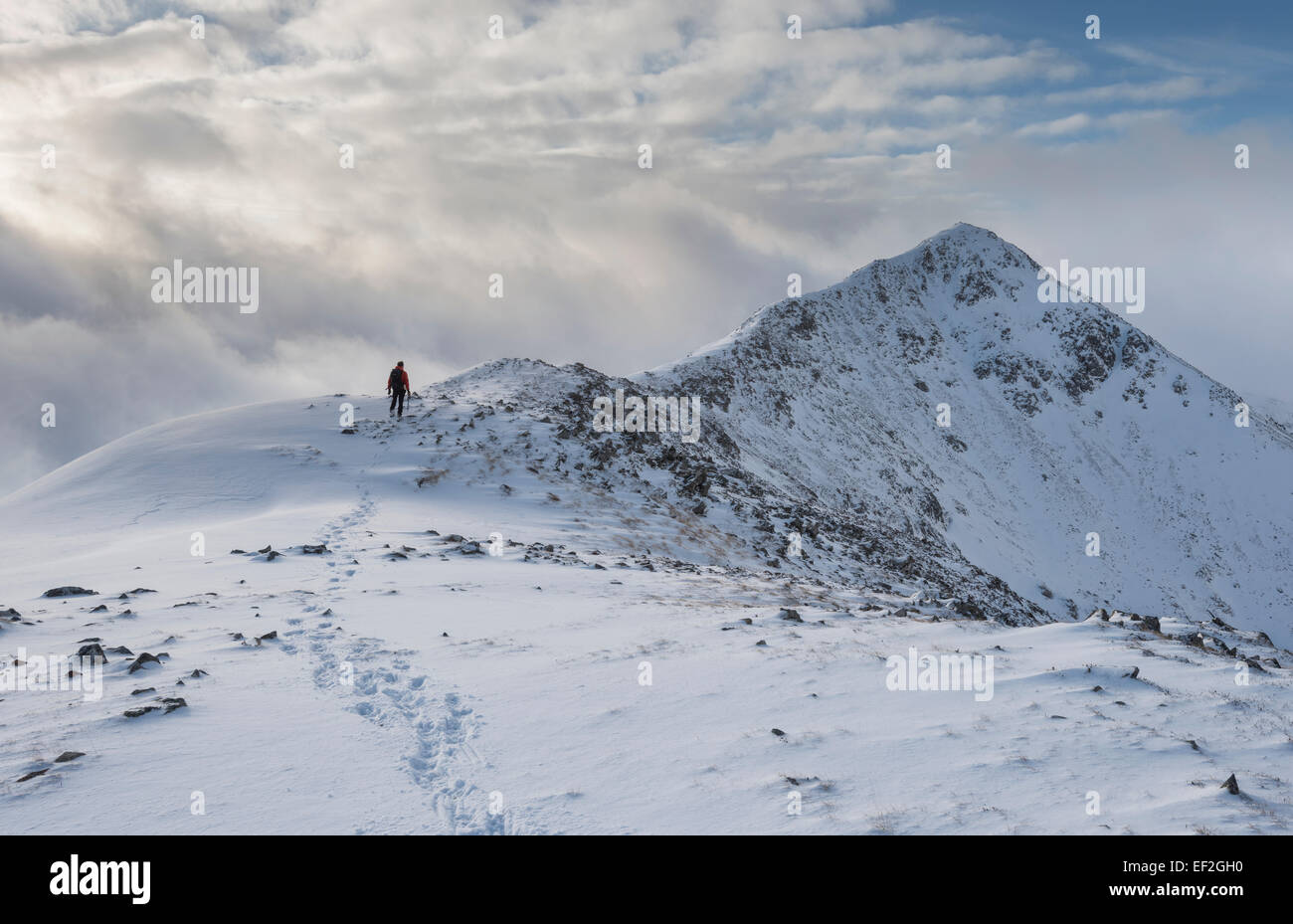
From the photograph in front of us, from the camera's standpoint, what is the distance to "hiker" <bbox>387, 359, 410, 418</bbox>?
31.1m

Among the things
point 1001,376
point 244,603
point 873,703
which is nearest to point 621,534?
point 244,603

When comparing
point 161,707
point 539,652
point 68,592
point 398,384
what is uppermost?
point 398,384

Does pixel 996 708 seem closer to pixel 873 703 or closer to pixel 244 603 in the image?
pixel 873 703

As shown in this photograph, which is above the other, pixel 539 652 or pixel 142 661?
pixel 142 661

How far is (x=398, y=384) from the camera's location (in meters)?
31.6

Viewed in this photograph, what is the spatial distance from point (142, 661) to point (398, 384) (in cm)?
2364

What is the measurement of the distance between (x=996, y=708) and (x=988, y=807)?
266 centimetres

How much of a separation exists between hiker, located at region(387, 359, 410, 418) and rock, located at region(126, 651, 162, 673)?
884 inches

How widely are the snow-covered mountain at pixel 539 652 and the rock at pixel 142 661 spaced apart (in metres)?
0.11

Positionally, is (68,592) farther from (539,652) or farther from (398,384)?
(398,384)

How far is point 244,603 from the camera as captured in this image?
12.5 meters

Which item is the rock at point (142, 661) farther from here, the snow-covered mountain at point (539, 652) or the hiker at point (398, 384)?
the hiker at point (398, 384)

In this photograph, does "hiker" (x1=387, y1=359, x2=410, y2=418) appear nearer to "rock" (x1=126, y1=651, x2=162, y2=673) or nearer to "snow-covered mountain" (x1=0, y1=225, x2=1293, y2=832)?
"snow-covered mountain" (x1=0, y1=225, x2=1293, y2=832)

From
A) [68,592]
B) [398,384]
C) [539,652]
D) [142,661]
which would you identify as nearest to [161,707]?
[142,661]
